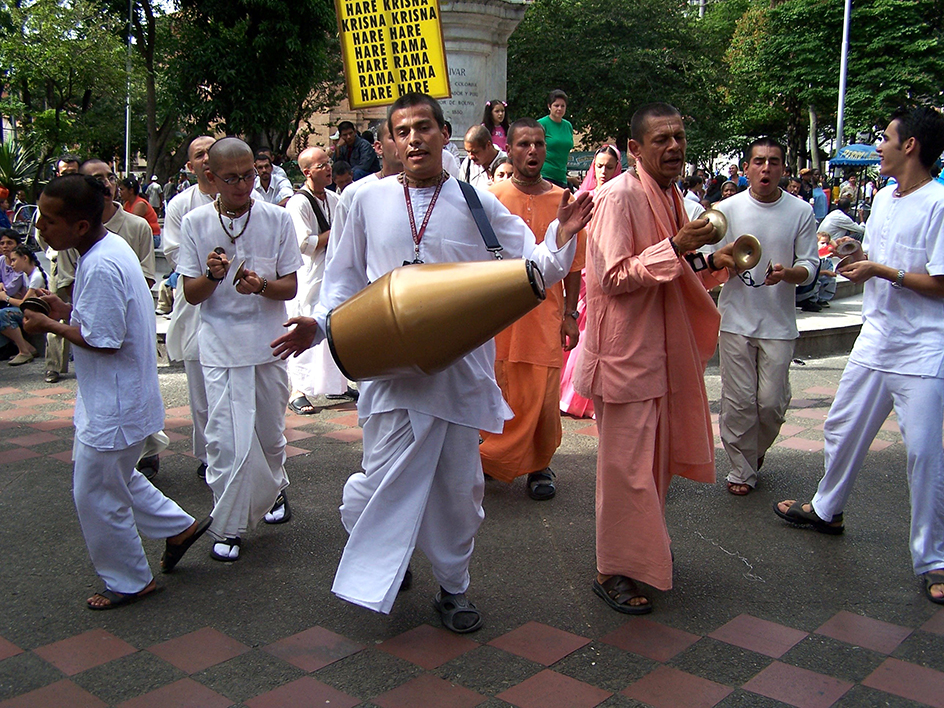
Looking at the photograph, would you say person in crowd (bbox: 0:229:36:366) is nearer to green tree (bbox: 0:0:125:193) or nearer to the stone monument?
the stone monument

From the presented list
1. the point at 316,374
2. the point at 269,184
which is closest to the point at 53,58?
the point at 269,184

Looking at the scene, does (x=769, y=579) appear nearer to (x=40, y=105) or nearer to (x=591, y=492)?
(x=591, y=492)

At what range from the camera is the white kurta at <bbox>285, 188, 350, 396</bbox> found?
6.90 meters

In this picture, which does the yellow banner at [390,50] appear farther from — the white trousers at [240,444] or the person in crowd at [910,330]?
the person in crowd at [910,330]

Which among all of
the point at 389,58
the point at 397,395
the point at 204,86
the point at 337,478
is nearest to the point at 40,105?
the point at 204,86

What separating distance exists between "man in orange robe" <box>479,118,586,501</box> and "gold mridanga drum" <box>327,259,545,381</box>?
6.72 feet

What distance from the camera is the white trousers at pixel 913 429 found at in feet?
12.8

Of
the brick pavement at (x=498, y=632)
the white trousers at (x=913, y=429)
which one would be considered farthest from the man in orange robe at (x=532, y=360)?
the white trousers at (x=913, y=429)

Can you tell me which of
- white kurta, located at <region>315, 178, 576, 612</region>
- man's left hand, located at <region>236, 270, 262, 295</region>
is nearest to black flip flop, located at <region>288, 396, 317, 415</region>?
man's left hand, located at <region>236, 270, 262, 295</region>

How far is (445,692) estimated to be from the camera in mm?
3072

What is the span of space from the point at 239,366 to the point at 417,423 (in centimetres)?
130

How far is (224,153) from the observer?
A: 4215mm

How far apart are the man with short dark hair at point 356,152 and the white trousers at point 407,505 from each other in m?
7.59

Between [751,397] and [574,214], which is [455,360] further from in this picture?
[751,397]
